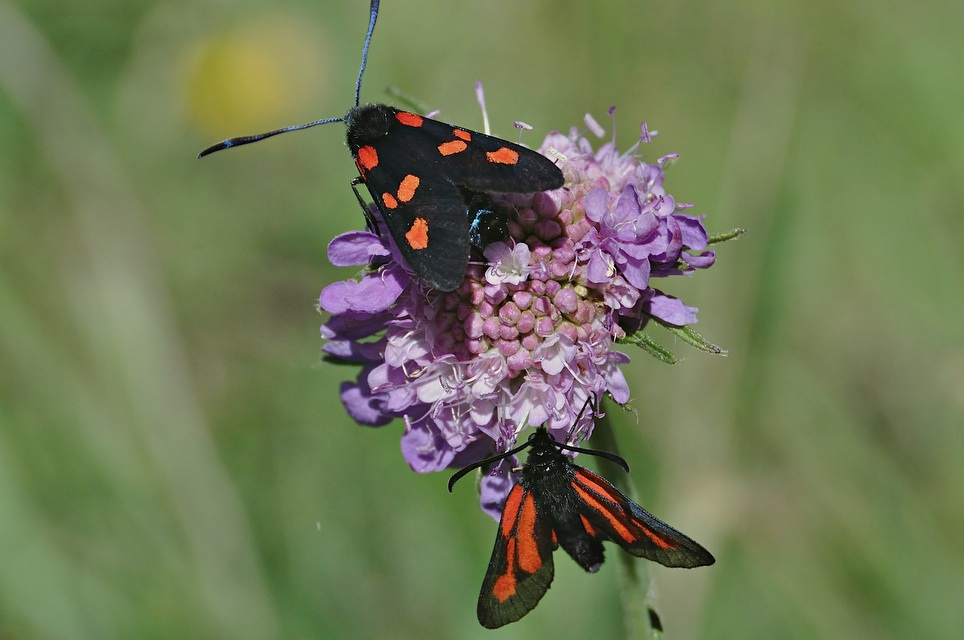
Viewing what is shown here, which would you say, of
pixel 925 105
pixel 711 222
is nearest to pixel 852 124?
pixel 925 105

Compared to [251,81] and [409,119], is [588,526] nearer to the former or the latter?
[409,119]

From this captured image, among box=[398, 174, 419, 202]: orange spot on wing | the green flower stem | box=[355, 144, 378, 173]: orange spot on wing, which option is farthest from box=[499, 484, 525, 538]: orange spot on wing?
box=[355, 144, 378, 173]: orange spot on wing

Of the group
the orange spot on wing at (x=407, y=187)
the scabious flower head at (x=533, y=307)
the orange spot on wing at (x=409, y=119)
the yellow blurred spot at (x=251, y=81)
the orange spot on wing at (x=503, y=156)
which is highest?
the yellow blurred spot at (x=251, y=81)

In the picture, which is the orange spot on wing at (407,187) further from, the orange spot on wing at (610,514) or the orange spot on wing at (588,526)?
the orange spot on wing at (588,526)

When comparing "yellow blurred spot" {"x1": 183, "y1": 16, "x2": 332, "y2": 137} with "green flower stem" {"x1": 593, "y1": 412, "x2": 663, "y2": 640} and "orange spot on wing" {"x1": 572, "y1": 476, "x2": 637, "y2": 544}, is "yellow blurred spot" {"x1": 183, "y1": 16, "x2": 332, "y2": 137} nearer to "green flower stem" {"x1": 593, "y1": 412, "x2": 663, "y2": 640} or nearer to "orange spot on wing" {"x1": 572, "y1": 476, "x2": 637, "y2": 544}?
"green flower stem" {"x1": 593, "y1": 412, "x2": 663, "y2": 640}

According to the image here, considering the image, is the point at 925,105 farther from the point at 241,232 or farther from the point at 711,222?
the point at 241,232

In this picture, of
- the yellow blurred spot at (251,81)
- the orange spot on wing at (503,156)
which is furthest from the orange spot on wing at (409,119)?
the yellow blurred spot at (251,81)
